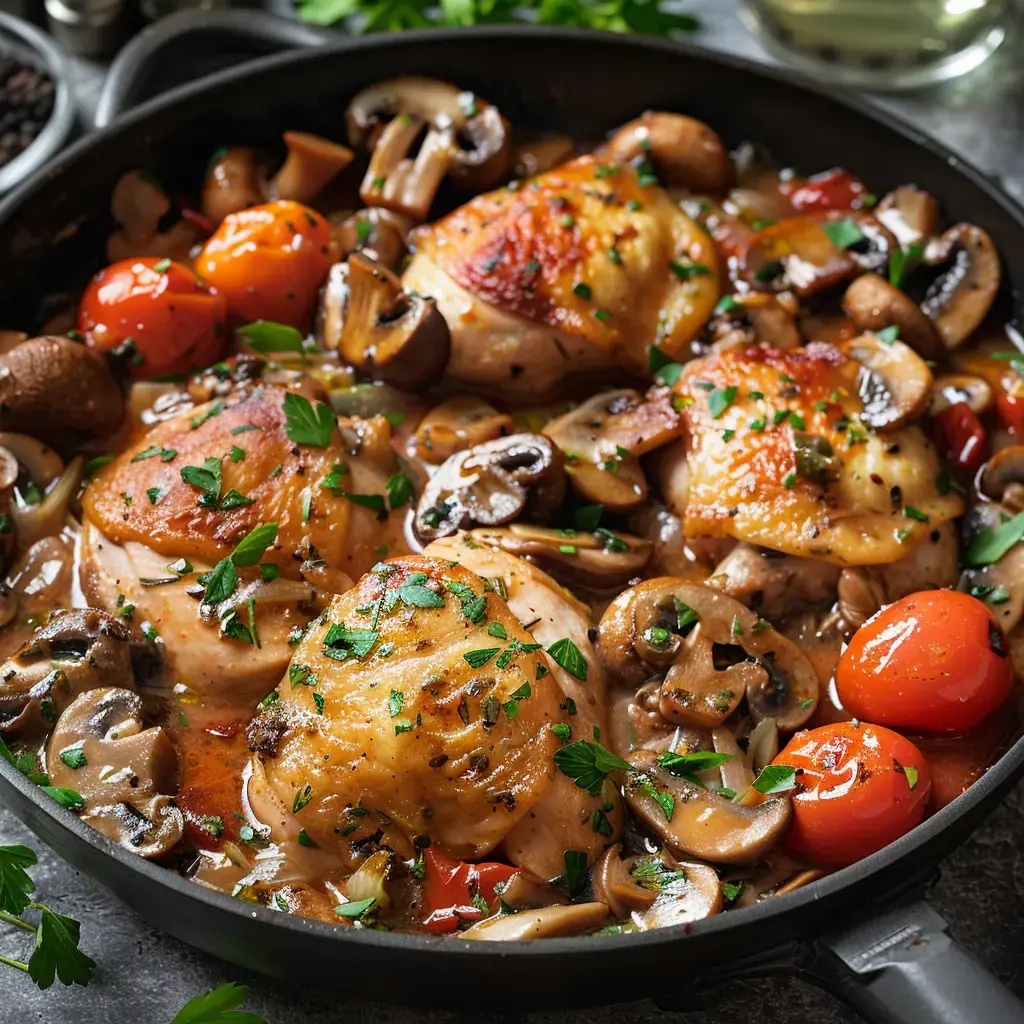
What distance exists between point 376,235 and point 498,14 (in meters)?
1.31

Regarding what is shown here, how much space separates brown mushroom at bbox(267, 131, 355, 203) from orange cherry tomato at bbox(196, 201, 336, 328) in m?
0.21

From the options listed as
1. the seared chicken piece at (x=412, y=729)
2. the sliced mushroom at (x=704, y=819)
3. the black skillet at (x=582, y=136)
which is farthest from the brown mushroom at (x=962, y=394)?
the seared chicken piece at (x=412, y=729)

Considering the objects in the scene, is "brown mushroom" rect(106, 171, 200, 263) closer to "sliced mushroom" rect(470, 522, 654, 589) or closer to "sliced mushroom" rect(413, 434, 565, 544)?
"sliced mushroom" rect(413, 434, 565, 544)

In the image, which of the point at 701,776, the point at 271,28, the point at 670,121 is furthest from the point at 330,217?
the point at 701,776

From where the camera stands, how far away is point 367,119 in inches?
161

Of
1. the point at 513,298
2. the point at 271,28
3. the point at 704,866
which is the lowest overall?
the point at 704,866

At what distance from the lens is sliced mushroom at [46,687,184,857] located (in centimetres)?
274

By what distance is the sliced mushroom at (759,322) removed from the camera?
366cm

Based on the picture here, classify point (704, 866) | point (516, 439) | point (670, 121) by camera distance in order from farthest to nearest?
1. point (670, 121)
2. point (516, 439)
3. point (704, 866)

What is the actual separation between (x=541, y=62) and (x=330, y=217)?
853 mm

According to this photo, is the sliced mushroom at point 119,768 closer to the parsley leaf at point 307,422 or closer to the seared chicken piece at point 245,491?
the seared chicken piece at point 245,491

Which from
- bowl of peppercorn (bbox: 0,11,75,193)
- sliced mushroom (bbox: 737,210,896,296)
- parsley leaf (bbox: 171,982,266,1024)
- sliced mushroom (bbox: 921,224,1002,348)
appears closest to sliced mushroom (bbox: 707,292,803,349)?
sliced mushroom (bbox: 737,210,896,296)

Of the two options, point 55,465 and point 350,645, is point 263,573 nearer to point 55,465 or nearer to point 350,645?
point 350,645

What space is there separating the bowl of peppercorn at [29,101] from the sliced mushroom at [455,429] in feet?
6.24
